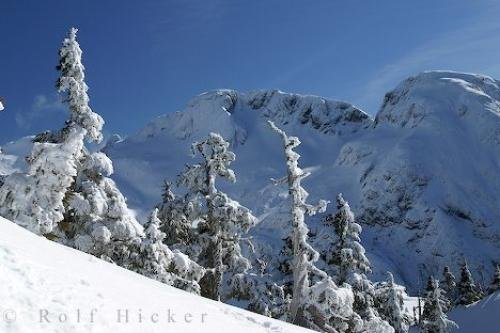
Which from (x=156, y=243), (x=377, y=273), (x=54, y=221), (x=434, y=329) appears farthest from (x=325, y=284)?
(x=377, y=273)

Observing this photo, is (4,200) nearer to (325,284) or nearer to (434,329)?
(325,284)

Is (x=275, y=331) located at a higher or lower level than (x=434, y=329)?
lower

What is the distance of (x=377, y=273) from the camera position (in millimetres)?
166375

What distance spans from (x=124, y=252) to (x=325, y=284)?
712 centimetres

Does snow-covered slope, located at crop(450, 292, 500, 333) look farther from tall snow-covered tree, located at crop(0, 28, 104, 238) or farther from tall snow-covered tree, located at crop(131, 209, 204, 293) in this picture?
tall snow-covered tree, located at crop(0, 28, 104, 238)

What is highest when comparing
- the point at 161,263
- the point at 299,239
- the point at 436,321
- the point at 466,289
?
the point at 466,289

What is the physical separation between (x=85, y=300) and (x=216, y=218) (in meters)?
12.4

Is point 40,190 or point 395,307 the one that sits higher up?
point 395,307

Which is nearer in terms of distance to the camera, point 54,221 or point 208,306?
point 208,306

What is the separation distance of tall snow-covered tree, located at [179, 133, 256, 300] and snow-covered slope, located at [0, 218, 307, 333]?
7.70 m

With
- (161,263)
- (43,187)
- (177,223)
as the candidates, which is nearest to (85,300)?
(43,187)

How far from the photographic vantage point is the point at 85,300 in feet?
30.2

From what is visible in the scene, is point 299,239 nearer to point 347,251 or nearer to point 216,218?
point 216,218

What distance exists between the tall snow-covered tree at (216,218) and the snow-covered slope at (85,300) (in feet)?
25.3
